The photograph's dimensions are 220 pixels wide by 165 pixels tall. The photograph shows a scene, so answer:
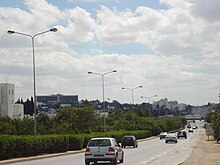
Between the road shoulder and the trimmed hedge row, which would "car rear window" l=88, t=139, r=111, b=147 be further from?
the trimmed hedge row

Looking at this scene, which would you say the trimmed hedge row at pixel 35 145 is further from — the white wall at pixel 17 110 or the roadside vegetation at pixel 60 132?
the white wall at pixel 17 110

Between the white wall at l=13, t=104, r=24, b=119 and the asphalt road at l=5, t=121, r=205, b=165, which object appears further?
the white wall at l=13, t=104, r=24, b=119

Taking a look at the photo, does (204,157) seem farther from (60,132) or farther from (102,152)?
(60,132)

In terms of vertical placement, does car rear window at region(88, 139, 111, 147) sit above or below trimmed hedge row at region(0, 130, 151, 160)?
above

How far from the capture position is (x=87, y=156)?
28016mm

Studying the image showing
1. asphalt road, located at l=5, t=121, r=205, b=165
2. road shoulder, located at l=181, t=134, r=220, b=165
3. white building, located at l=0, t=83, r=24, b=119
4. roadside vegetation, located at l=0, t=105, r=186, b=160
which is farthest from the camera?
white building, located at l=0, t=83, r=24, b=119

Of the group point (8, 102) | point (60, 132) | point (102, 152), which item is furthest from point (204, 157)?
point (8, 102)

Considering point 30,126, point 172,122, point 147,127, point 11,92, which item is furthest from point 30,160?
point 172,122

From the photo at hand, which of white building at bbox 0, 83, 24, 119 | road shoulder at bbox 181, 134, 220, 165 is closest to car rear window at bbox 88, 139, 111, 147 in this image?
road shoulder at bbox 181, 134, 220, 165

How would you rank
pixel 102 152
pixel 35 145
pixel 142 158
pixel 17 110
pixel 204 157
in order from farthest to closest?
pixel 17 110, pixel 35 145, pixel 142 158, pixel 204 157, pixel 102 152

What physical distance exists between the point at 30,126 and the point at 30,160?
33873 mm

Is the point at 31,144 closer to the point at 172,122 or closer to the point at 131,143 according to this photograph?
the point at 131,143

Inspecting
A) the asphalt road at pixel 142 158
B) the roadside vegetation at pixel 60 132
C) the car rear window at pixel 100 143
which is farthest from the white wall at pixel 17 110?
the car rear window at pixel 100 143

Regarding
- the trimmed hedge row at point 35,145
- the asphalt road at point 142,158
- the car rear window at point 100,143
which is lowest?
the asphalt road at point 142,158
